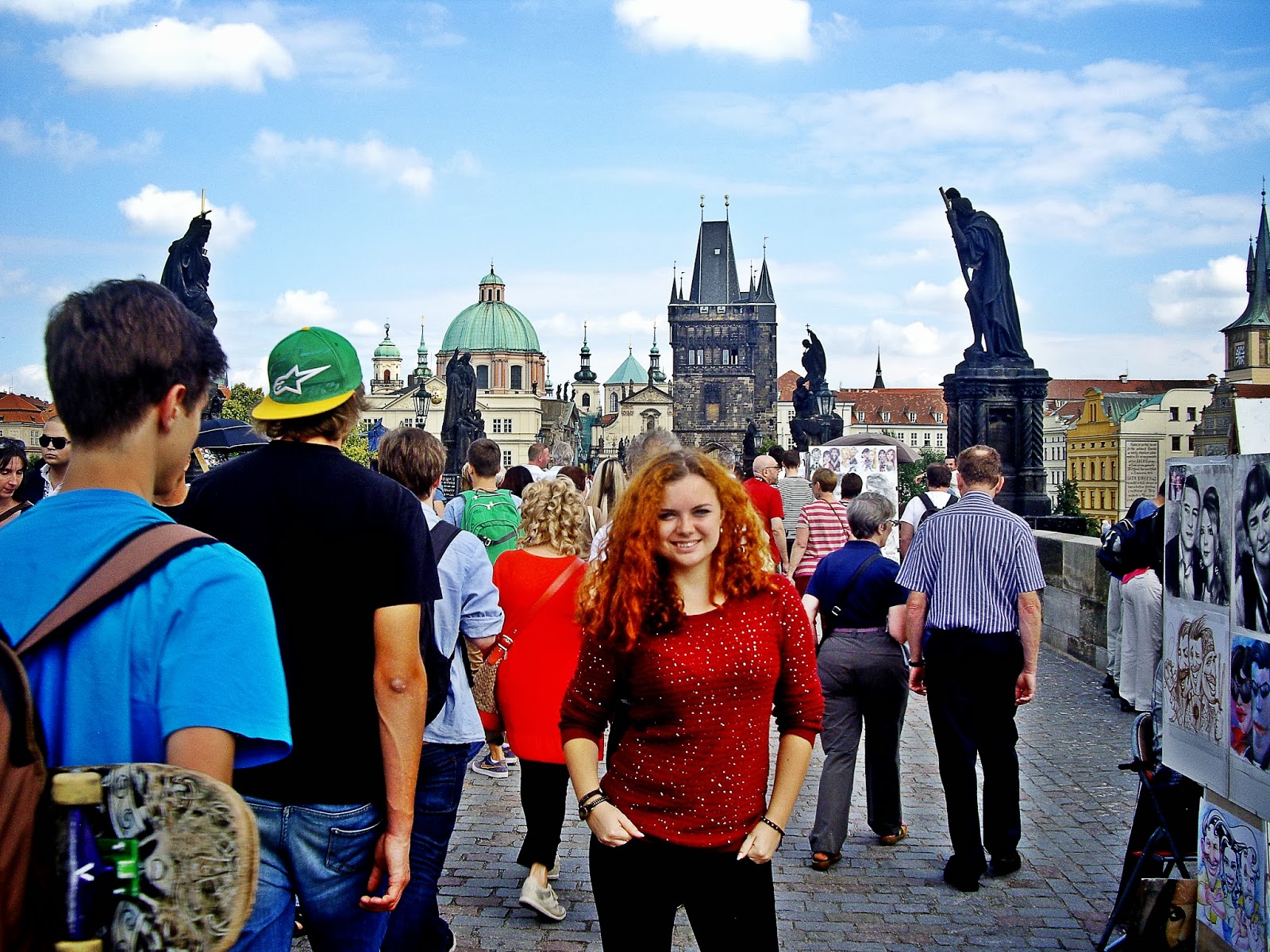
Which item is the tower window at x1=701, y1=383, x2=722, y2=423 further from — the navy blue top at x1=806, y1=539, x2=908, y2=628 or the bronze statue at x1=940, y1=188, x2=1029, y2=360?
the navy blue top at x1=806, y1=539, x2=908, y2=628

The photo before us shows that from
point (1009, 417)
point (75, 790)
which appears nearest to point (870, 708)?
point (75, 790)

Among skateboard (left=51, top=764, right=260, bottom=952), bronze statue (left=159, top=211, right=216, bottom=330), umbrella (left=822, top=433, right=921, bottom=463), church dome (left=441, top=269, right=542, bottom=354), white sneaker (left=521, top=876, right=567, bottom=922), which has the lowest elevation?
white sneaker (left=521, top=876, right=567, bottom=922)

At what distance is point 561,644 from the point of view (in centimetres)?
478

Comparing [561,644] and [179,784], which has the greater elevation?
[179,784]

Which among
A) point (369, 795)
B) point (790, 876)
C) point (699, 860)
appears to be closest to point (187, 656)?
point (369, 795)

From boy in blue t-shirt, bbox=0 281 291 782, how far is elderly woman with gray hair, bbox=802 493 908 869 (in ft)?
13.2

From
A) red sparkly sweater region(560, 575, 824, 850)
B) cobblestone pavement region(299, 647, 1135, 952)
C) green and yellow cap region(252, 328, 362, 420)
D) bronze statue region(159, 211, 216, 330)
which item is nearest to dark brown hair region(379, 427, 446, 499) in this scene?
green and yellow cap region(252, 328, 362, 420)

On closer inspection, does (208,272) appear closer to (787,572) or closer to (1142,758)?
(787,572)

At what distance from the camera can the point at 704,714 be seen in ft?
8.79

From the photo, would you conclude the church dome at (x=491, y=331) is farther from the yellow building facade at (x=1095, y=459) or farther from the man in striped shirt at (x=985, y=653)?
the man in striped shirt at (x=985, y=653)

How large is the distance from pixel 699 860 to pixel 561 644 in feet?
7.02

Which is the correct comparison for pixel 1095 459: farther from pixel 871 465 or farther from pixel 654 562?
pixel 654 562

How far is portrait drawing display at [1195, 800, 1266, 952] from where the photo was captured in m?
3.38

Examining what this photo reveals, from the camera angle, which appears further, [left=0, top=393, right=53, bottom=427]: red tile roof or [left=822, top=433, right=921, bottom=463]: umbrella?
[left=0, top=393, right=53, bottom=427]: red tile roof
